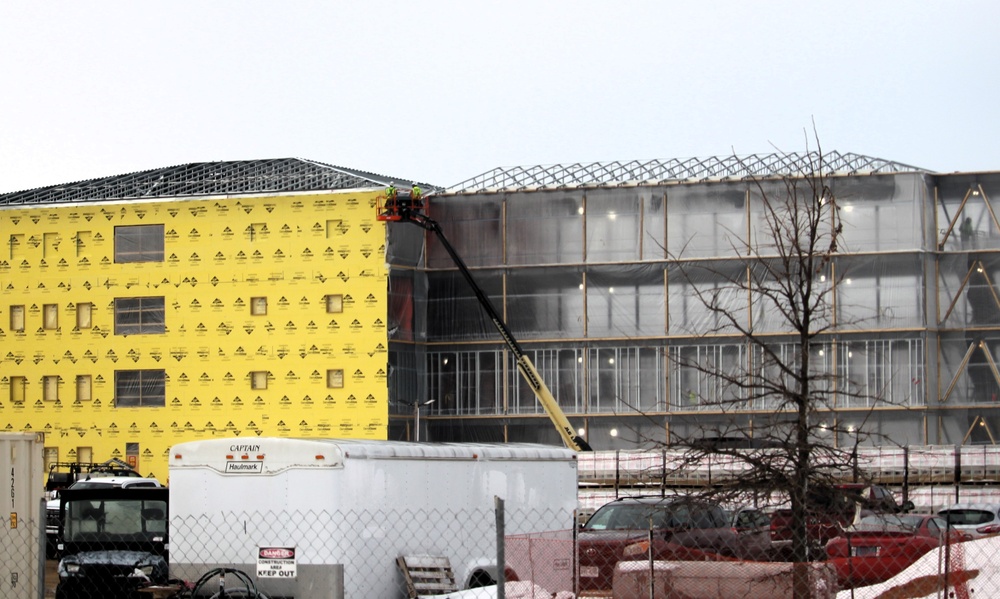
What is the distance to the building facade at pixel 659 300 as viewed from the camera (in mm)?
55438

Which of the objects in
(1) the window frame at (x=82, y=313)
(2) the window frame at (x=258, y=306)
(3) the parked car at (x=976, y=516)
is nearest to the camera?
(3) the parked car at (x=976, y=516)

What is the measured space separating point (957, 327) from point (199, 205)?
31.0 m

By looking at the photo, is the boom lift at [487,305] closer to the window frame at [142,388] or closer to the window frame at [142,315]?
the window frame at [142,315]

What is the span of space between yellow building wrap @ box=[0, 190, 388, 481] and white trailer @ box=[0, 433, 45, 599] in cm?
4158

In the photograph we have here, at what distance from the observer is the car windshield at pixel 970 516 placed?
96.3 ft

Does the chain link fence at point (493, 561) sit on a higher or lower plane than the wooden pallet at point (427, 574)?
higher

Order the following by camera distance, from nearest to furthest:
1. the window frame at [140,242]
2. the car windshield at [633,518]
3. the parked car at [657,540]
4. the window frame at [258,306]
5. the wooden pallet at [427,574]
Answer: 1. the parked car at [657,540]
2. the wooden pallet at [427,574]
3. the car windshield at [633,518]
4. the window frame at [258,306]
5. the window frame at [140,242]

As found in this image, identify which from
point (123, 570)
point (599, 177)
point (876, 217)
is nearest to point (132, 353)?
point (599, 177)

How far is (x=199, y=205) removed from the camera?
6081cm

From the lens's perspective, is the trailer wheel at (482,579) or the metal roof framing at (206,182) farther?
the metal roof framing at (206,182)

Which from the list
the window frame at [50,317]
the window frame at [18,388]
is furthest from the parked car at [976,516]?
the window frame at [18,388]

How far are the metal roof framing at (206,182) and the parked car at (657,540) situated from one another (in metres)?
39.5

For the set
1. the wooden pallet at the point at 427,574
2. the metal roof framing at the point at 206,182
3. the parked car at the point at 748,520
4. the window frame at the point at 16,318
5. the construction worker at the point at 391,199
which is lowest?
the wooden pallet at the point at 427,574

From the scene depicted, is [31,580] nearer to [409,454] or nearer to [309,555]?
[309,555]
